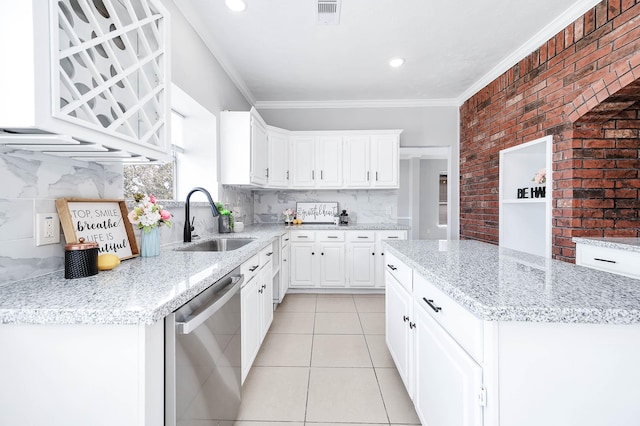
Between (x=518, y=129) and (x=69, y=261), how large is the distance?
375 cm

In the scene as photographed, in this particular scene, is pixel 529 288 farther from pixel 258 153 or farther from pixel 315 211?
pixel 315 211

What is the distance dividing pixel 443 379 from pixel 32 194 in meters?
1.79

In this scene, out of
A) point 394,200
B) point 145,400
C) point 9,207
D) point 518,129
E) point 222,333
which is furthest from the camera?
point 394,200

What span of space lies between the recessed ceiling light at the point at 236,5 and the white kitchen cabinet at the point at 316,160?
1950 millimetres

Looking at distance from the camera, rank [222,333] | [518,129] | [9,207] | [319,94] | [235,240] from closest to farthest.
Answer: [9,207] → [222,333] → [235,240] → [518,129] → [319,94]

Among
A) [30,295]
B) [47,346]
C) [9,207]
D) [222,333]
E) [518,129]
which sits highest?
[518,129]

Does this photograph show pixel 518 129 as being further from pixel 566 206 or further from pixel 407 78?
pixel 407 78

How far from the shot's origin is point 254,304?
2078mm

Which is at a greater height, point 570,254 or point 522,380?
point 570,254

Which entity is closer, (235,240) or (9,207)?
(9,207)

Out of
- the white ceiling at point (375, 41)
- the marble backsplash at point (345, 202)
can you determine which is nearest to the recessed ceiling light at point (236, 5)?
the white ceiling at point (375, 41)

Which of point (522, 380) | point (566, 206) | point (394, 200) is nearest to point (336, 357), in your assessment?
point (522, 380)

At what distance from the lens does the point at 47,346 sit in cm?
84

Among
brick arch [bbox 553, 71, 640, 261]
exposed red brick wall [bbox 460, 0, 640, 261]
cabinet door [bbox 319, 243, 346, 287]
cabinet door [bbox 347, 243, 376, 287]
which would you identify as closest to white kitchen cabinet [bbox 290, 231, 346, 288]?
cabinet door [bbox 319, 243, 346, 287]
